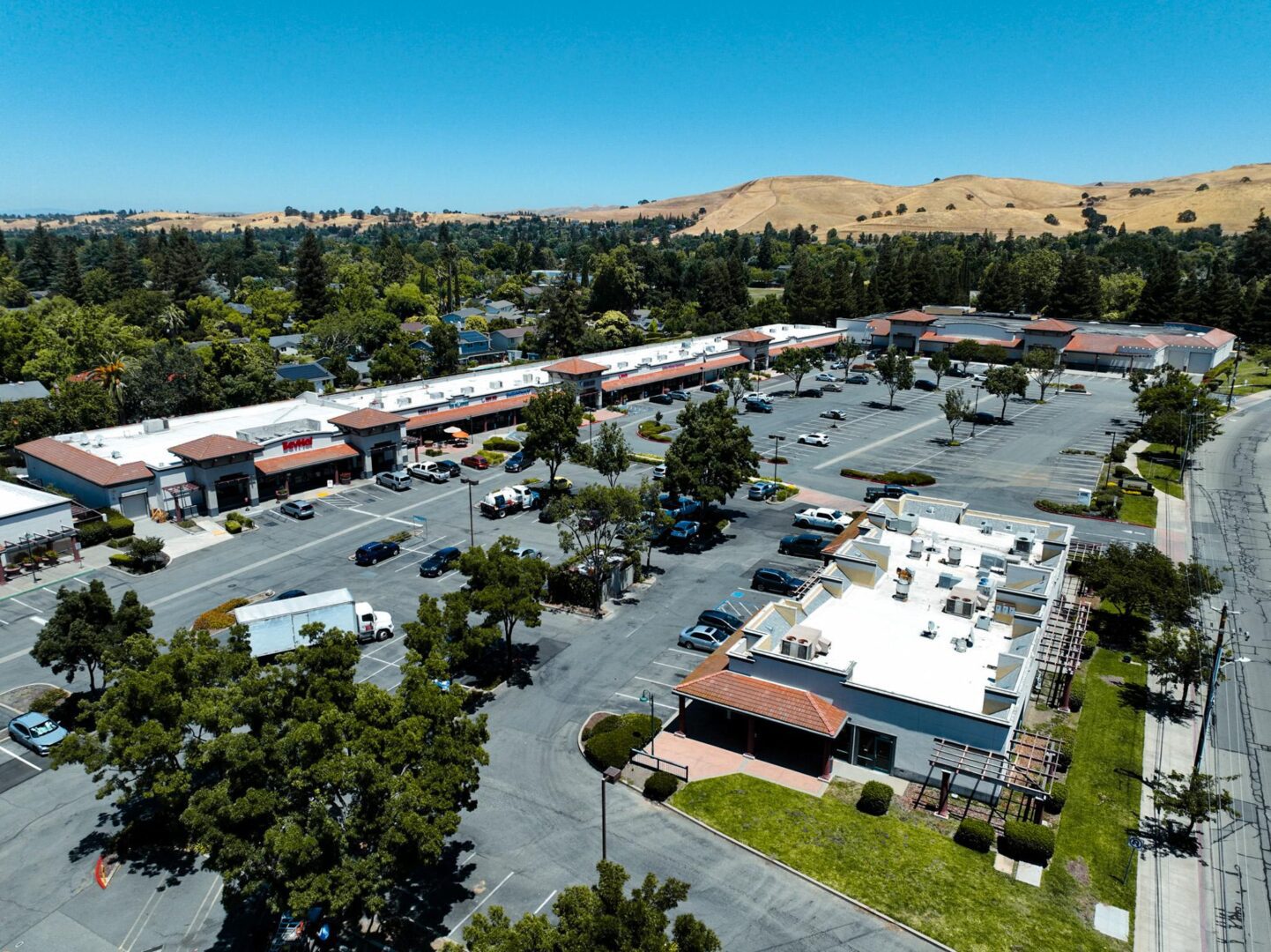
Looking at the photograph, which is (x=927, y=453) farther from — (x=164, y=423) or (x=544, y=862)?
(x=164, y=423)

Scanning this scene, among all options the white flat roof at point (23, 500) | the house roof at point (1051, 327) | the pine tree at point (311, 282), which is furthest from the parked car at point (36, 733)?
the house roof at point (1051, 327)

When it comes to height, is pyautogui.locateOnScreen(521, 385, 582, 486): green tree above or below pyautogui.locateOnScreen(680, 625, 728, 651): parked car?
above

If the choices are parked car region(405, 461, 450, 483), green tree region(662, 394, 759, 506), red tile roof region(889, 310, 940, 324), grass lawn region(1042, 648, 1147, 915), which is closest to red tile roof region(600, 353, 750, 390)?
parked car region(405, 461, 450, 483)

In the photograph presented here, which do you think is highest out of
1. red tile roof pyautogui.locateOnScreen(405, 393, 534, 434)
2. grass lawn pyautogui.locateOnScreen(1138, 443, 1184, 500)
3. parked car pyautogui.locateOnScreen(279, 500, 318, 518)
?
red tile roof pyautogui.locateOnScreen(405, 393, 534, 434)

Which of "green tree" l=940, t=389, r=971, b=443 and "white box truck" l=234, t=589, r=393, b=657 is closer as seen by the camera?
"white box truck" l=234, t=589, r=393, b=657

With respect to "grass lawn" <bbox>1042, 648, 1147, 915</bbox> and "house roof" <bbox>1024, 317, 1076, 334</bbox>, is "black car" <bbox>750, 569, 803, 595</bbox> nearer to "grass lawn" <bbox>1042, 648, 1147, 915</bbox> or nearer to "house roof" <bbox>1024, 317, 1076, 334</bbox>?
"grass lawn" <bbox>1042, 648, 1147, 915</bbox>

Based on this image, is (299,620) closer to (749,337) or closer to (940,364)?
(749,337)

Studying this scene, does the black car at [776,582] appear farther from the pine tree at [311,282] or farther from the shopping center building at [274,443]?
the pine tree at [311,282]
